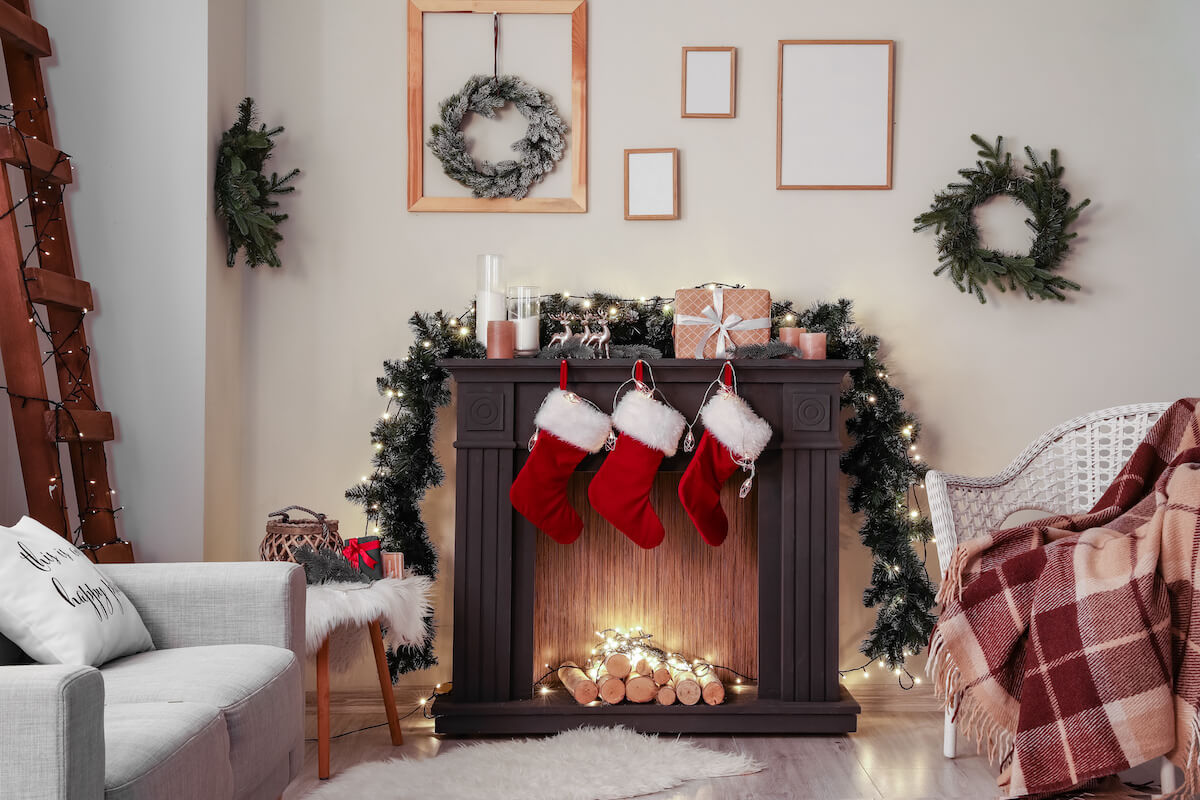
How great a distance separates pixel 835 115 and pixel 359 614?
2.09m

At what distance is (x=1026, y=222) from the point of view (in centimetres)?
292

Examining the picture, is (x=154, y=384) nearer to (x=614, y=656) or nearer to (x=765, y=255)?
(x=614, y=656)

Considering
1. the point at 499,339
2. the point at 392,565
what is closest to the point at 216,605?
the point at 392,565

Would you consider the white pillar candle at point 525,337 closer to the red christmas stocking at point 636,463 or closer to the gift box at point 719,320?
the red christmas stocking at point 636,463

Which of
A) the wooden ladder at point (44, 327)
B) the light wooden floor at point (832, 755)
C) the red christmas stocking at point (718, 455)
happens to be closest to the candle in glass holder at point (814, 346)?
the red christmas stocking at point (718, 455)

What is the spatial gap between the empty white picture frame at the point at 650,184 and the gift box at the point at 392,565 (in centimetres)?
129

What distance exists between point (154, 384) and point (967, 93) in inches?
105

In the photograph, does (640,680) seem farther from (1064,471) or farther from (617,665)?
(1064,471)

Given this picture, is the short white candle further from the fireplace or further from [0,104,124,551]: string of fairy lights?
[0,104,124,551]: string of fairy lights

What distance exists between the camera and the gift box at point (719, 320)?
265 centimetres

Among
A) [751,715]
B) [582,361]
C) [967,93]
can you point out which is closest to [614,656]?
[751,715]

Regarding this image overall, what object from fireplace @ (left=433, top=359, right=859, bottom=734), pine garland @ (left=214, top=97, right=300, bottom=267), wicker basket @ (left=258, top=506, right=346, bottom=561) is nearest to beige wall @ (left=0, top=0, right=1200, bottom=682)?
→ pine garland @ (left=214, top=97, right=300, bottom=267)

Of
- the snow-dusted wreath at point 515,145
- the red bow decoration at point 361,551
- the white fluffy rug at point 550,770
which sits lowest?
the white fluffy rug at point 550,770

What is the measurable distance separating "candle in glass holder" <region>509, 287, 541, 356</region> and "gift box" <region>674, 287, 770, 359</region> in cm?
42
